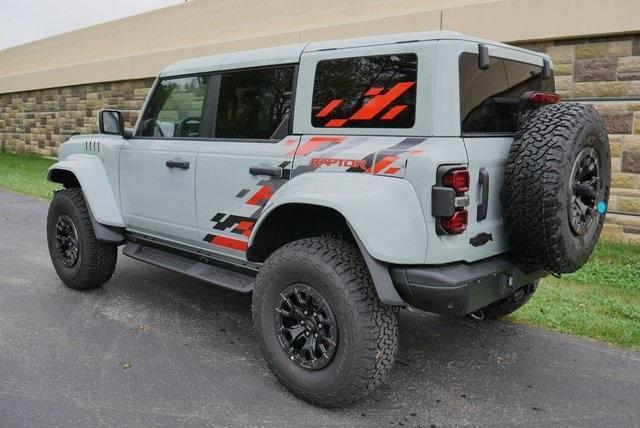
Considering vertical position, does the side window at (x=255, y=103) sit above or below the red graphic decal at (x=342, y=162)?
above

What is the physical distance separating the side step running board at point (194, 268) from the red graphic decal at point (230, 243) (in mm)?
216

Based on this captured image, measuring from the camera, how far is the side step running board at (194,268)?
379cm

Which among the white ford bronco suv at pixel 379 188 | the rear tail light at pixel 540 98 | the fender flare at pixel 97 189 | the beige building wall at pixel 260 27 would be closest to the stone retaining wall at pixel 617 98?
the beige building wall at pixel 260 27

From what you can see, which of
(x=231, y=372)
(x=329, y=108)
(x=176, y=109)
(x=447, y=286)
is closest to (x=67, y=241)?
(x=176, y=109)

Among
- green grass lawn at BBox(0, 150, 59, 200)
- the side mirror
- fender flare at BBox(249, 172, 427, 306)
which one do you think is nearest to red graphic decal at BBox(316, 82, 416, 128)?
fender flare at BBox(249, 172, 427, 306)

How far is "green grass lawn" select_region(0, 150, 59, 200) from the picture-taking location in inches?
458

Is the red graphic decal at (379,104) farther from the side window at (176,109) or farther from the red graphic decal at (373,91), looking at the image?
the side window at (176,109)

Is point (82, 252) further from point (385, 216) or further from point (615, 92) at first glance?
point (615, 92)

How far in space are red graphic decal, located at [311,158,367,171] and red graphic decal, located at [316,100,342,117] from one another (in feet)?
0.97

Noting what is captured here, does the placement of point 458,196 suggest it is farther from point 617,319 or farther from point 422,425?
point 617,319

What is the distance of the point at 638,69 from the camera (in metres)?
6.22

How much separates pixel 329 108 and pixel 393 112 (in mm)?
447

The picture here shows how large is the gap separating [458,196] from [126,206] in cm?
289

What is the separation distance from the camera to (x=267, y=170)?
3469 mm
